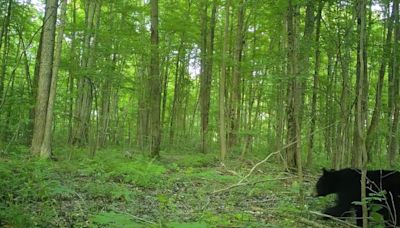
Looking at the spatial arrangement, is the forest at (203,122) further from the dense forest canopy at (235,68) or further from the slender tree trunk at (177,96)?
the slender tree trunk at (177,96)

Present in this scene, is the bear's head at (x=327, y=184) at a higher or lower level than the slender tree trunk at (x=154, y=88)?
lower

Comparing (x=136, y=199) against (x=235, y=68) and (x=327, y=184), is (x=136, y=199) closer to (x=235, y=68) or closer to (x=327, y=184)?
(x=327, y=184)

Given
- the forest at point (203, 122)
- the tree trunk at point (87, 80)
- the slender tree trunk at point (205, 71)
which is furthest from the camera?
the slender tree trunk at point (205, 71)

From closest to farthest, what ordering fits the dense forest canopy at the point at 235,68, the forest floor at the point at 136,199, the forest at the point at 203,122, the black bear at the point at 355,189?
the forest floor at the point at 136,199 → the forest at the point at 203,122 → the black bear at the point at 355,189 → the dense forest canopy at the point at 235,68

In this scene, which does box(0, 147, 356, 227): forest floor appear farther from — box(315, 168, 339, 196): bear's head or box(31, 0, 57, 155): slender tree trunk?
box(31, 0, 57, 155): slender tree trunk

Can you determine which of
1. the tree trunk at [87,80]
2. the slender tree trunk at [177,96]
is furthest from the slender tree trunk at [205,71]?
the tree trunk at [87,80]

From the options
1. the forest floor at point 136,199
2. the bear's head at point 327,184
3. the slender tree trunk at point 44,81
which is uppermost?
the slender tree trunk at point 44,81

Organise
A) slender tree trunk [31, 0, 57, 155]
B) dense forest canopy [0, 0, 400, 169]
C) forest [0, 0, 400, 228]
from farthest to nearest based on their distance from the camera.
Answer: slender tree trunk [31, 0, 57, 155], dense forest canopy [0, 0, 400, 169], forest [0, 0, 400, 228]

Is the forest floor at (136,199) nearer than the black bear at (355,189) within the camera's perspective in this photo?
Yes

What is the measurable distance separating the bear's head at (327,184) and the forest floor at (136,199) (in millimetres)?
307

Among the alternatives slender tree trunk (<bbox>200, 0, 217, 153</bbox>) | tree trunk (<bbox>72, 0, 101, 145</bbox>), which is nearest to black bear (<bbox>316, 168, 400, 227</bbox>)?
tree trunk (<bbox>72, 0, 101, 145</bbox>)

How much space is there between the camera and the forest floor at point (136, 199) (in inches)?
180

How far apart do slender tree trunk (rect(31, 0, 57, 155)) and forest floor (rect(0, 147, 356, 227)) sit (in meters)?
0.89

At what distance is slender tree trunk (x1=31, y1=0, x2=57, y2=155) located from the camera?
9.91m
